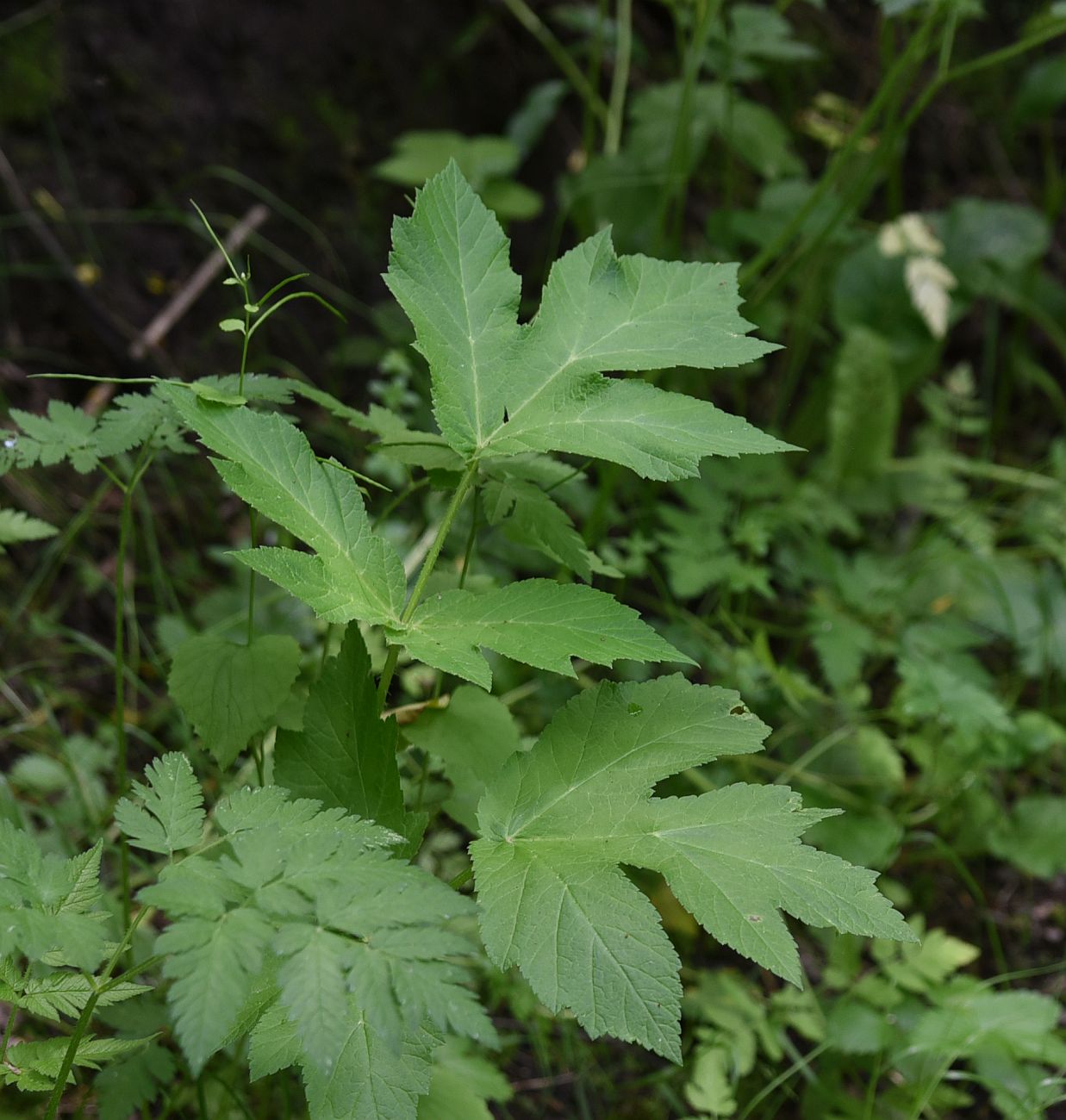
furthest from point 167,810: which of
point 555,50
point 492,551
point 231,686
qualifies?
point 555,50

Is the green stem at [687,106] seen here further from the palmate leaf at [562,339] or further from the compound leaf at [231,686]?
the compound leaf at [231,686]

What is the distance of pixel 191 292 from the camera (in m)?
2.59

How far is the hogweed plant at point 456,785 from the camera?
0.81m

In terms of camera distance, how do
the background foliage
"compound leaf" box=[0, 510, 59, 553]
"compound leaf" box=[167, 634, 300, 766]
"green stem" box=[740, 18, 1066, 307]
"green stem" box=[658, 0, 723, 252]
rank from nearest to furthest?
1. the background foliage
2. "compound leaf" box=[167, 634, 300, 766]
3. "compound leaf" box=[0, 510, 59, 553]
4. "green stem" box=[740, 18, 1066, 307]
5. "green stem" box=[658, 0, 723, 252]

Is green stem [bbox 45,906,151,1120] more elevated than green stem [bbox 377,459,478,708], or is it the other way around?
green stem [bbox 377,459,478,708]

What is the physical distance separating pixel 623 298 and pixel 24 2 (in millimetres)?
2123

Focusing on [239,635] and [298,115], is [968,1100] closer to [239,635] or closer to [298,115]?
[239,635]

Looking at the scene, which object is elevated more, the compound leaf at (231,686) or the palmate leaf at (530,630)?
the palmate leaf at (530,630)

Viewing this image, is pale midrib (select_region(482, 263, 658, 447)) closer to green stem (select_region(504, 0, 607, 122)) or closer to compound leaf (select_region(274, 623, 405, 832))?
A: compound leaf (select_region(274, 623, 405, 832))

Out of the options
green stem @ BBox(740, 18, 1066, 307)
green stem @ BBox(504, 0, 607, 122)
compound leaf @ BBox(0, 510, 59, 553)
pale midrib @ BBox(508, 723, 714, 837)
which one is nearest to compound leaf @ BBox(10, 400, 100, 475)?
compound leaf @ BBox(0, 510, 59, 553)

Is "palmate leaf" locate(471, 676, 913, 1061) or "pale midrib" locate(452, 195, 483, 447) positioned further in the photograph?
"pale midrib" locate(452, 195, 483, 447)

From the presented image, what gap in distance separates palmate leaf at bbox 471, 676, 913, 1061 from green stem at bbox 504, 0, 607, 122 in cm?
215

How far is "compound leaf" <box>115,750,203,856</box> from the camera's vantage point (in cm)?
90

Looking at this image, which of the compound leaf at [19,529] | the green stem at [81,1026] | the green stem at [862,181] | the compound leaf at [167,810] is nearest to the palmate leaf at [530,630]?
the compound leaf at [167,810]
